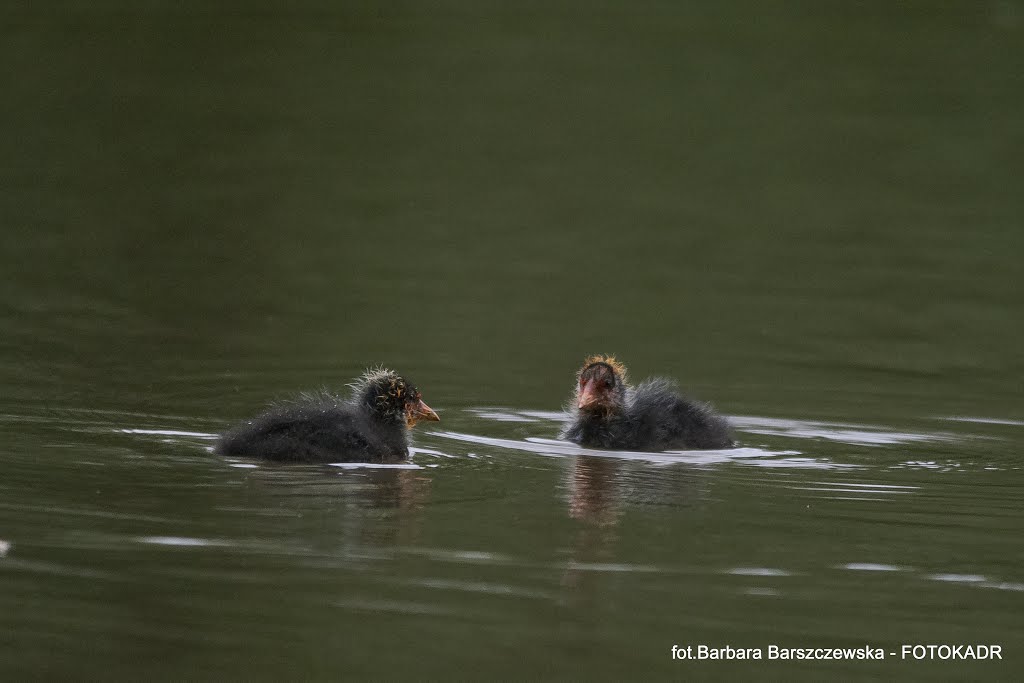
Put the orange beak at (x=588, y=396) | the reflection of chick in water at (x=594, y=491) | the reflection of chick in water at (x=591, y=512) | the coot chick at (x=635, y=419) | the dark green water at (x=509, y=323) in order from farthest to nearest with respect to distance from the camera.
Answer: the orange beak at (x=588, y=396)
the coot chick at (x=635, y=419)
the reflection of chick in water at (x=594, y=491)
the reflection of chick in water at (x=591, y=512)
the dark green water at (x=509, y=323)

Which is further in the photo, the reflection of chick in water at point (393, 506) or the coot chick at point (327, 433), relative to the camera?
the coot chick at point (327, 433)

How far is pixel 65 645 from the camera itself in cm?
677

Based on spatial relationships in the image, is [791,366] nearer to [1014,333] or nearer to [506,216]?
[1014,333]

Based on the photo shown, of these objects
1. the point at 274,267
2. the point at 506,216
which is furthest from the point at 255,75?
the point at 274,267

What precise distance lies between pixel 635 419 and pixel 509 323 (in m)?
3.67

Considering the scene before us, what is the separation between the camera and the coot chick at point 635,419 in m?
10.9

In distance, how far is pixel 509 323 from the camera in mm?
14609

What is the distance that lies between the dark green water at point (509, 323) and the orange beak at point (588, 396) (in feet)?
1.23

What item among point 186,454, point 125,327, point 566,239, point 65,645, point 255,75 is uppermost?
point 255,75

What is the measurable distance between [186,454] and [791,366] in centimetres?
508

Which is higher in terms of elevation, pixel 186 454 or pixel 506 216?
pixel 506 216

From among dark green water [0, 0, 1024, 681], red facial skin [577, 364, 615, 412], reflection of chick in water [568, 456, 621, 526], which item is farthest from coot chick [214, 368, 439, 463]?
red facial skin [577, 364, 615, 412]

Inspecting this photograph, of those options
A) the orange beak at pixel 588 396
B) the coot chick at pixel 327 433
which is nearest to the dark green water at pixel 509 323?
the coot chick at pixel 327 433

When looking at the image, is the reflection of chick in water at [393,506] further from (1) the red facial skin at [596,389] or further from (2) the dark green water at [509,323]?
(1) the red facial skin at [596,389]
